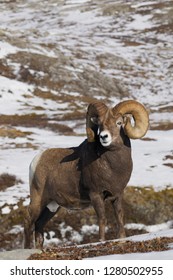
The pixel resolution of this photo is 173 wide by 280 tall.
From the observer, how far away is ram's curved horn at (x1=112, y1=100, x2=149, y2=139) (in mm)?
15172

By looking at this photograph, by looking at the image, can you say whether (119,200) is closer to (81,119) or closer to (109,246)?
(109,246)

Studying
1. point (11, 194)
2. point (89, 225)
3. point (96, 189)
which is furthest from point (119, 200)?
point (11, 194)

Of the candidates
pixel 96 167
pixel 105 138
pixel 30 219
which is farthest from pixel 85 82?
pixel 105 138

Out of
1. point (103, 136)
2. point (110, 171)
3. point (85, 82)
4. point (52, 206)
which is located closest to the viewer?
point (103, 136)

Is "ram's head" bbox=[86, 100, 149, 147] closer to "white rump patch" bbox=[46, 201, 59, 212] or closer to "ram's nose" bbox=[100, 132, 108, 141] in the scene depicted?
"ram's nose" bbox=[100, 132, 108, 141]

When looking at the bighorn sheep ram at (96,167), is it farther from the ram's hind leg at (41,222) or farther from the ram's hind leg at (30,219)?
the ram's hind leg at (41,222)

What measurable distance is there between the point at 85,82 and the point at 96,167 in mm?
51325

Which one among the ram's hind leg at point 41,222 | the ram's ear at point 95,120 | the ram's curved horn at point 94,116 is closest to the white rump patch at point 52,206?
the ram's hind leg at point 41,222

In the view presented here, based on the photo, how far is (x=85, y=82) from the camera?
66.1 m

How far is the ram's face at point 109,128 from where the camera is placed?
14.4 m

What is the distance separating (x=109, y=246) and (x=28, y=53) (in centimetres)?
5931

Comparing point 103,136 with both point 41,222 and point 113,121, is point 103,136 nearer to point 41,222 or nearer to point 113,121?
point 113,121

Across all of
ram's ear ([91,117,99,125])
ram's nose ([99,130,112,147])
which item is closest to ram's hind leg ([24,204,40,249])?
ram's ear ([91,117,99,125])

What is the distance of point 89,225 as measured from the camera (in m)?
22.5
